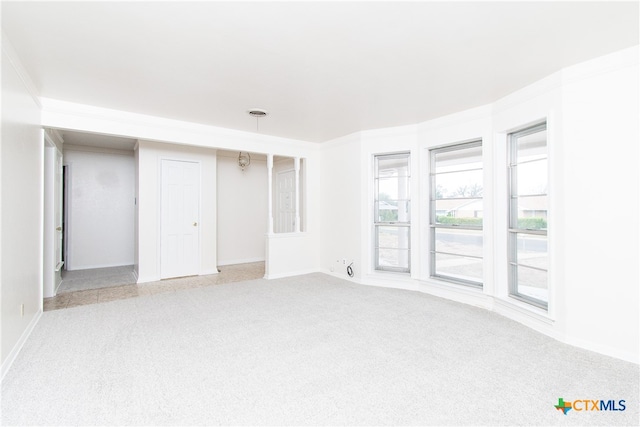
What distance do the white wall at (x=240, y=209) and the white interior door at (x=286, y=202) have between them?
530 mm

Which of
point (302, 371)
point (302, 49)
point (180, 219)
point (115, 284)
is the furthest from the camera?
point (180, 219)

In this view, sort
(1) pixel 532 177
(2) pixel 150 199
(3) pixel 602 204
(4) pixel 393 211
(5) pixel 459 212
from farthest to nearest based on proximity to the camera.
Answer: (2) pixel 150 199 → (4) pixel 393 211 → (5) pixel 459 212 → (1) pixel 532 177 → (3) pixel 602 204

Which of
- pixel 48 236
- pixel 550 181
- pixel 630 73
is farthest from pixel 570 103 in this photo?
pixel 48 236

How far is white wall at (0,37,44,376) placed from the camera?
7.95 feet

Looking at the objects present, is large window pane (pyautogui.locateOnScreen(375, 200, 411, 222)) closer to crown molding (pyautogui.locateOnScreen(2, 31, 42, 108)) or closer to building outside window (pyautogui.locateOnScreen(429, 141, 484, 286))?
building outside window (pyautogui.locateOnScreen(429, 141, 484, 286))

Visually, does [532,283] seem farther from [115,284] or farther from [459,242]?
[115,284]

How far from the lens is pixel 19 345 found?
272 centimetres

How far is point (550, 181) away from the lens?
3.04 metres

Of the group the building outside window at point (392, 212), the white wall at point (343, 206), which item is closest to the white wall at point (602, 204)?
the building outside window at point (392, 212)

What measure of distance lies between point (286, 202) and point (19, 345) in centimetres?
483

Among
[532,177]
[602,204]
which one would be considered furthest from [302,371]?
[532,177]

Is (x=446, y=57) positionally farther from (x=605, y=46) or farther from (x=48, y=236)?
(x=48, y=236)

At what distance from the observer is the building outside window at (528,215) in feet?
10.9

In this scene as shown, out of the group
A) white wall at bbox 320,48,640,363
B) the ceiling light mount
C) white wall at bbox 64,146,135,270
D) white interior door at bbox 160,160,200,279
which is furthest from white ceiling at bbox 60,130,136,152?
white wall at bbox 320,48,640,363
